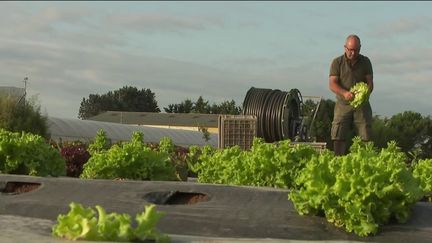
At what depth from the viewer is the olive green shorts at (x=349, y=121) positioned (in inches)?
410

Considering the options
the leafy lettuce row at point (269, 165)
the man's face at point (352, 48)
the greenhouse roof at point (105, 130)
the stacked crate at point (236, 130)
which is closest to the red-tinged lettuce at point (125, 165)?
the leafy lettuce row at point (269, 165)

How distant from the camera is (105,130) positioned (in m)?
51.2

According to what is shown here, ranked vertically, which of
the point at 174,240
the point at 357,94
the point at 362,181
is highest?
the point at 357,94

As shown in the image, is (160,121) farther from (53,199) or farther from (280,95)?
(53,199)

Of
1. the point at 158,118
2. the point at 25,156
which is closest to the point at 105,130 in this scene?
the point at 25,156

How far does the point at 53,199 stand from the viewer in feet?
24.0

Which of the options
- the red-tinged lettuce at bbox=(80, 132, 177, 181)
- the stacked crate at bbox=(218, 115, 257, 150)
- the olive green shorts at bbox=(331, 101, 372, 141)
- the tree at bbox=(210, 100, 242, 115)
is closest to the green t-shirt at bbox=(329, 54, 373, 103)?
the olive green shorts at bbox=(331, 101, 372, 141)

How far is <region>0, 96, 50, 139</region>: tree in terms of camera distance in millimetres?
28312

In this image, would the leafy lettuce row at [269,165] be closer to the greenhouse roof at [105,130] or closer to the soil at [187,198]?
the soil at [187,198]

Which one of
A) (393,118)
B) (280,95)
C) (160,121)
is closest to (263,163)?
(280,95)

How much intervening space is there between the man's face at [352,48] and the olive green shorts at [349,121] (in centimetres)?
70

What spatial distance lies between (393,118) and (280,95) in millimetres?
50735

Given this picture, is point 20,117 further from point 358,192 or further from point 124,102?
point 124,102

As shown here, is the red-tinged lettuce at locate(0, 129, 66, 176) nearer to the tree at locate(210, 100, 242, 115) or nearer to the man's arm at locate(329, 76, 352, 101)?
the man's arm at locate(329, 76, 352, 101)
